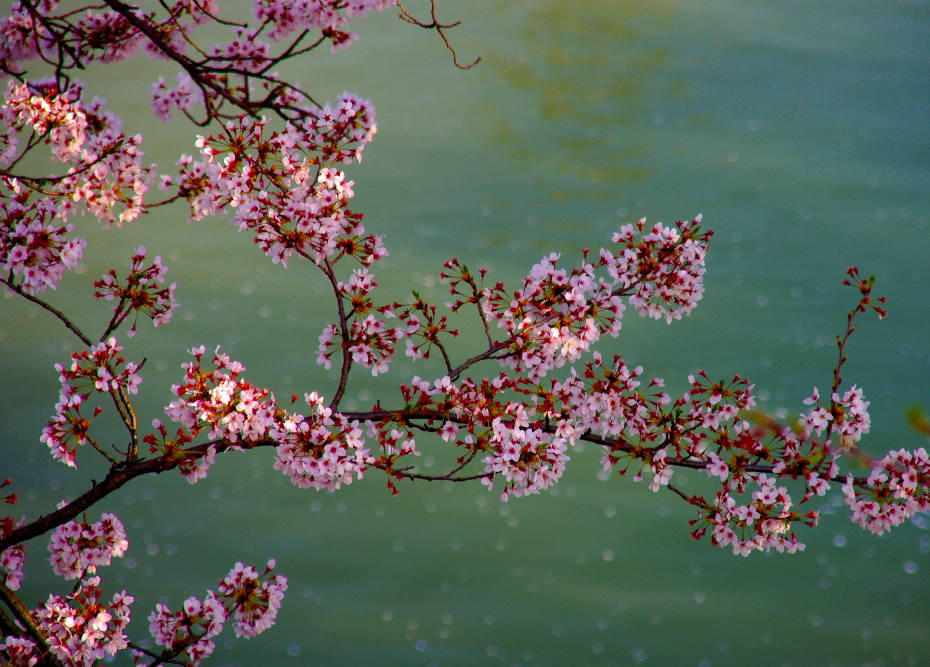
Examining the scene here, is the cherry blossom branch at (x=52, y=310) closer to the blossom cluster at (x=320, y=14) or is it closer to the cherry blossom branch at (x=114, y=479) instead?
the cherry blossom branch at (x=114, y=479)

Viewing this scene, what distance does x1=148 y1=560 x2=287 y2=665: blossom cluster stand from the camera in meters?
3.07

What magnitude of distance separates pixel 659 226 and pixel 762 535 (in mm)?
934

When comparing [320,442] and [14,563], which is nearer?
[320,442]

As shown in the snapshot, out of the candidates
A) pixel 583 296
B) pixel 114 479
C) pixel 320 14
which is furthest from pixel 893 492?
pixel 320 14

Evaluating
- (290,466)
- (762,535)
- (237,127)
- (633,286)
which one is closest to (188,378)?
(290,466)

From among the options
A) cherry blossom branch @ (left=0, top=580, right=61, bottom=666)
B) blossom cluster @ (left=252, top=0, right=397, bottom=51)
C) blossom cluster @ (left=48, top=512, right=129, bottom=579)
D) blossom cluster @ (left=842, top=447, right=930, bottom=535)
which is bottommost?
cherry blossom branch @ (left=0, top=580, right=61, bottom=666)

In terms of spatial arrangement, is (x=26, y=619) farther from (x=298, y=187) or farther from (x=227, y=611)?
(x=298, y=187)

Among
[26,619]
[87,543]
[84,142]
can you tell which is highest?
[84,142]

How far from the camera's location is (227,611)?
309 cm

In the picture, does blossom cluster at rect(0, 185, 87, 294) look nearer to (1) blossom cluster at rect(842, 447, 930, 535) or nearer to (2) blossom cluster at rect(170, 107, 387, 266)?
(2) blossom cluster at rect(170, 107, 387, 266)

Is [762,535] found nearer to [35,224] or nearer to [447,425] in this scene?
[447,425]

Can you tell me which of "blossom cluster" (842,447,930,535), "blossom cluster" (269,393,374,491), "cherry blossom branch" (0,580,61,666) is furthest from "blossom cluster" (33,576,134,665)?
"blossom cluster" (842,447,930,535)

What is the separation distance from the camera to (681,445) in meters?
2.87

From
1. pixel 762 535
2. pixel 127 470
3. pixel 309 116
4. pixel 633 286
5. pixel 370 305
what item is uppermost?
pixel 309 116
